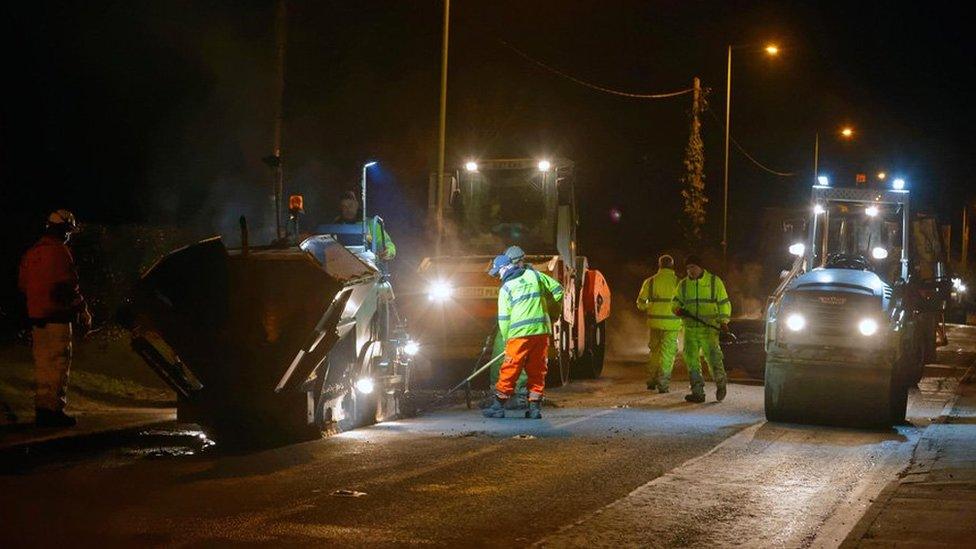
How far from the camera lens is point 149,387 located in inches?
528

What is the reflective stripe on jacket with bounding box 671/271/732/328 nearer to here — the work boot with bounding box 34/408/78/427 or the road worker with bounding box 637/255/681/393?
the road worker with bounding box 637/255/681/393

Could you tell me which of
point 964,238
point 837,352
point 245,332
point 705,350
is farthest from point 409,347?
point 964,238

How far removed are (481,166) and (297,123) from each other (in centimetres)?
826

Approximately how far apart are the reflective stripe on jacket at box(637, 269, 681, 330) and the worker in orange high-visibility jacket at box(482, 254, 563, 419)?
3.87m

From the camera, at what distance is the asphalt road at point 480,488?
6.32 metres

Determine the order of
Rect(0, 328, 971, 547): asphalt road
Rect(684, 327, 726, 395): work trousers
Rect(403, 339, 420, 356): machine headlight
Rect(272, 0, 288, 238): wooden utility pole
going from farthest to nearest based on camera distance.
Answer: Rect(272, 0, 288, 238): wooden utility pole
Rect(684, 327, 726, 395): work trousers
Rect(403, 339, 420, 356): machine headlight
Rect(0, 328, 971, 547): asphalt road

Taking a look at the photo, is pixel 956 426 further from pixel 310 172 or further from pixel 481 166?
pixel 310 172

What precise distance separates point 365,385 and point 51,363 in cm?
282

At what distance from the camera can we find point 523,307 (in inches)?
454

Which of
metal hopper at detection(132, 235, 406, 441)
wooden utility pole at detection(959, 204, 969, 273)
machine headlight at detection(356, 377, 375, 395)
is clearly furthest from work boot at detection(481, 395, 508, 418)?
wooden utility pole at detection(959, 204, 969, 273)

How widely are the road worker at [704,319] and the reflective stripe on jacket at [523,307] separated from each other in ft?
10.4

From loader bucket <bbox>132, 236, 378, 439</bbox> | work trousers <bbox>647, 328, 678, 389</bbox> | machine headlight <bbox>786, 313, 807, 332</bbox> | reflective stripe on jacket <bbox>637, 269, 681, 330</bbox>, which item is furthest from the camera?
reflective stripe on jacket <bbox>637, 269, 681, 330</bbox>

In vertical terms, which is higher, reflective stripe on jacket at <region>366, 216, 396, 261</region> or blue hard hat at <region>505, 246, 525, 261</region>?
reflective stripe on jacket at <region>366, 216, 396, 261</region>

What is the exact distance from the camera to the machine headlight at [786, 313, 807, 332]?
38.2 ft
